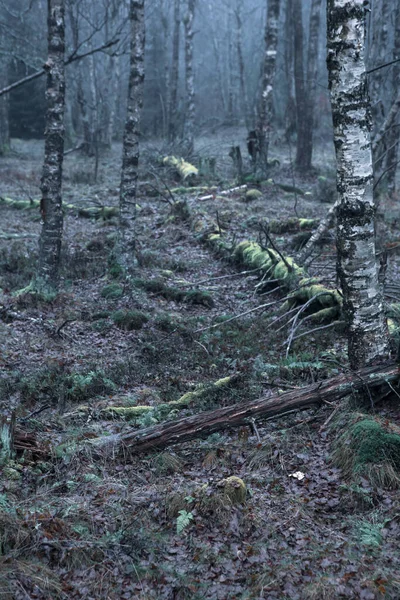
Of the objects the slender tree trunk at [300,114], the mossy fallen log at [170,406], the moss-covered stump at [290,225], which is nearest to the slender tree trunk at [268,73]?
the slender tree trunk at [300,114]

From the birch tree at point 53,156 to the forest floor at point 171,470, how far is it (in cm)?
69

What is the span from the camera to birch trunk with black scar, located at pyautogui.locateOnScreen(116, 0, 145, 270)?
12078 millimetres

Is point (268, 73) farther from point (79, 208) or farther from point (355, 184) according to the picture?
point (355, 184)

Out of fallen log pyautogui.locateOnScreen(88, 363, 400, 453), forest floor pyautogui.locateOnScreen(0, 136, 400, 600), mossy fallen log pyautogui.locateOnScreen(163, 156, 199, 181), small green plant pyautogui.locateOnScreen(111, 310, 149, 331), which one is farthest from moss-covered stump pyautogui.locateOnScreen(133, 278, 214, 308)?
mossy fallen log pyautogui.locateOnScreen(163, 156, 199, 181)

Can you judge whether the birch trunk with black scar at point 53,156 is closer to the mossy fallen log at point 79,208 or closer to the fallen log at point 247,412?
the fallen log at point 247,412

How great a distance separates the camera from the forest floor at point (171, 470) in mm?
4289

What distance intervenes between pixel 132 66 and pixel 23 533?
34.4 feet

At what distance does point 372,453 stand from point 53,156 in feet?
27.2

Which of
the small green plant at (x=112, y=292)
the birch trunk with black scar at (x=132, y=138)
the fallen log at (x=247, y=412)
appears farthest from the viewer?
the birch trunk with black scar at (x=132, y=138)

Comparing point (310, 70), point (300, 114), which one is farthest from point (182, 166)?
point (310, 70)

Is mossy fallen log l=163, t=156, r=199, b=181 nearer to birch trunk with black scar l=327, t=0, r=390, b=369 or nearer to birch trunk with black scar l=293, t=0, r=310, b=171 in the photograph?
birch trunk with black scar l=293, t=0, r=310, b=171

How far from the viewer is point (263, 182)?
786 inches

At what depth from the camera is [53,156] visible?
10820mm

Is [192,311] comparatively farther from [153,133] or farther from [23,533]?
[153,133]
